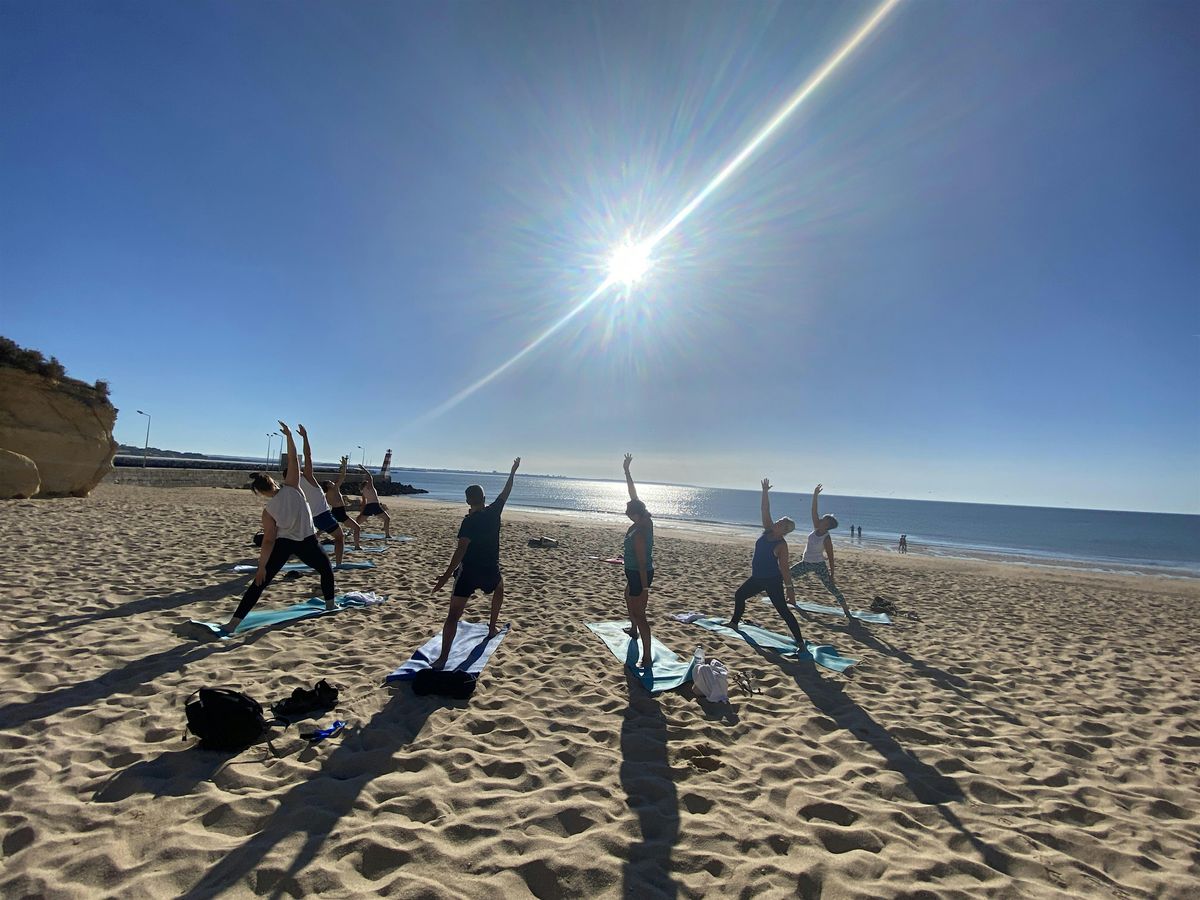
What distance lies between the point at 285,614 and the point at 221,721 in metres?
3.40

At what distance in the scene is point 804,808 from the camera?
3301 mm

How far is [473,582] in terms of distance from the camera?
17.3 feet

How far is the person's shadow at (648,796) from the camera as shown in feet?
8.53

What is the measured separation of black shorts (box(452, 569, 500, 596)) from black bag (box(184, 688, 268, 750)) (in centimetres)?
191

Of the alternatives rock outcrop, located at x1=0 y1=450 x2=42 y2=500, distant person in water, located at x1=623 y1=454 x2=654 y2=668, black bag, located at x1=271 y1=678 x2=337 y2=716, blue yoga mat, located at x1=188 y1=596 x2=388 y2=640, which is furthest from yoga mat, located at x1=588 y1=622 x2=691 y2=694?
rock outcrop, located at x1=0 y1=450 x2=42 y2=500

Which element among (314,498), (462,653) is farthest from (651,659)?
(314,498)

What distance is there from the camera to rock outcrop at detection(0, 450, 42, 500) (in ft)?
55.2

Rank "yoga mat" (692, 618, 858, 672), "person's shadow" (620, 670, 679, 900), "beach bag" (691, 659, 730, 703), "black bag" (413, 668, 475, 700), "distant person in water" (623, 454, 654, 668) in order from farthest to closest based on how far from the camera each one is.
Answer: "yoga mat" (692, 618, 858, 672) < "distant person in water" (623, 454, 654, 668) < "beach bag" (691, 659, 730, 703) < "black bag" (413, 668, 475, 700) < "person's shadow" (620, 670, 679, 900)

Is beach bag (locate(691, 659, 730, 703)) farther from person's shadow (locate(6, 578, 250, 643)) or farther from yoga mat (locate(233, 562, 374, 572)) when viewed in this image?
yoga mat (locate(233, 562, 374, 572))

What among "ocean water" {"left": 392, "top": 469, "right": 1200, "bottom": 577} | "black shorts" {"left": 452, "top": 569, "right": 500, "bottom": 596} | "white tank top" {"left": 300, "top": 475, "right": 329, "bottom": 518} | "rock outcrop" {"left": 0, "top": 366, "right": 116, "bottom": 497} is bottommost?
"ocean water" {"left": 392, "top": 469, "right": 1200, "bottom": 577}

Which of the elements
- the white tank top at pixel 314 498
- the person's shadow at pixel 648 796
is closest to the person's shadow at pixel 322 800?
the person's shadow at pixel 648 796

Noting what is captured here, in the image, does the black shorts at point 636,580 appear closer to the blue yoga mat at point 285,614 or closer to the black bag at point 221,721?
the black bag at point 221,721

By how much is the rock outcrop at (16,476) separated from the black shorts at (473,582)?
21.3 m

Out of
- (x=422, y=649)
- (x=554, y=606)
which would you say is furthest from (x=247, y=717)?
(x=554, y=606)
